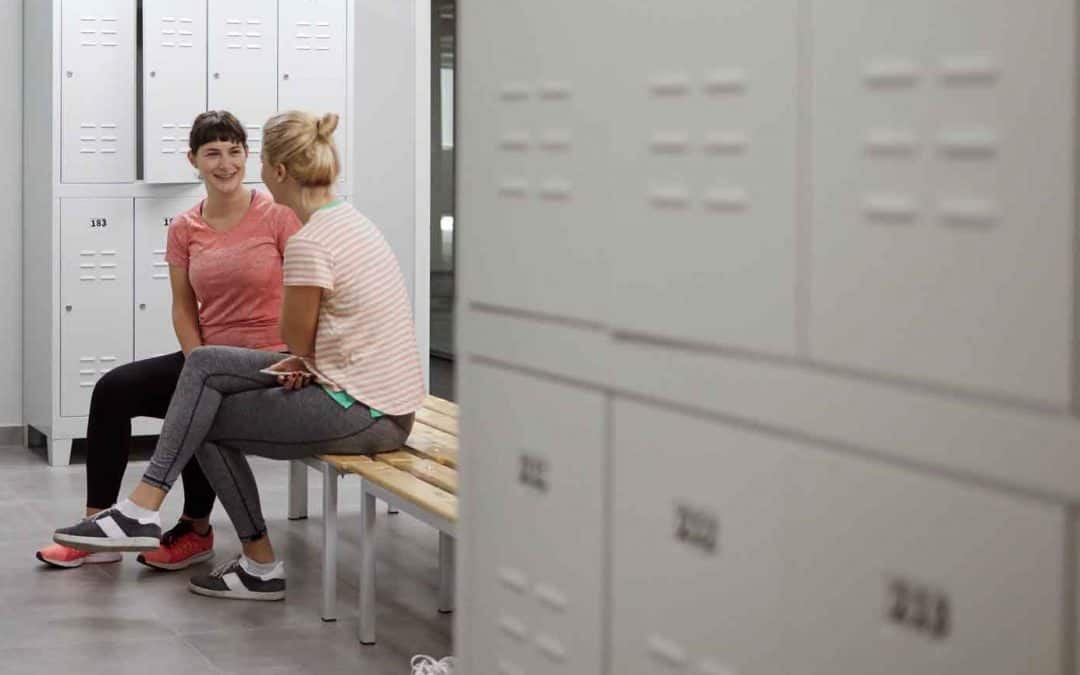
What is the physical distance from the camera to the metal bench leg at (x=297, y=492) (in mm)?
5160

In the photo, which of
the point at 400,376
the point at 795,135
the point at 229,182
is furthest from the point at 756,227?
the point at 229,182

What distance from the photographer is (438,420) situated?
15.6 feet

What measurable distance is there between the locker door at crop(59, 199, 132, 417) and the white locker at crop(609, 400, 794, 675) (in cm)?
519

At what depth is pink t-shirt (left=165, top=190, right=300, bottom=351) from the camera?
15.3 feet

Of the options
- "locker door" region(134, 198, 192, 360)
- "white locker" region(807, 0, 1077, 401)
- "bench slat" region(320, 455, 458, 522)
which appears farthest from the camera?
"locker door" region(134, 198, 192, 360)

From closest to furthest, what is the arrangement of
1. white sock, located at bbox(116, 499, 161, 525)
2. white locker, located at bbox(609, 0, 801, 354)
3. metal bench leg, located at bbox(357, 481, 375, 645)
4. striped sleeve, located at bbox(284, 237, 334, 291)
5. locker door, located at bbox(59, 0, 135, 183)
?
white locker, located at bbox(609, 0, 801, 354), metal bench leg, located at bbox(357, 481, 375, 645), striped sleeve, located at bbox(284, 237, 334, 291), white sock, located at bbox(116, 499, 161, 525), locker door, located at bbox(59, 0, 135, 183)

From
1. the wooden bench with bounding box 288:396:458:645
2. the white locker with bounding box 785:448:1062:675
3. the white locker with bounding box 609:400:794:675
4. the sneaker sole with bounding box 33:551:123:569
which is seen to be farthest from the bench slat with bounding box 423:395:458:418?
the white locker with bounding box 785:448:1062:675

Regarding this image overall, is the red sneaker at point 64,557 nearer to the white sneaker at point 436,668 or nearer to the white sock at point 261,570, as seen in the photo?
the white sock at point 261,570

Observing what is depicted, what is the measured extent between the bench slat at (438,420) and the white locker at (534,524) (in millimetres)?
2972

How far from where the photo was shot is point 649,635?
1.29m

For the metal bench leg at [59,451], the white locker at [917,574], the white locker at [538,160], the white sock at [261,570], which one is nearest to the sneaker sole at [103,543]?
the white sock at [261,570]

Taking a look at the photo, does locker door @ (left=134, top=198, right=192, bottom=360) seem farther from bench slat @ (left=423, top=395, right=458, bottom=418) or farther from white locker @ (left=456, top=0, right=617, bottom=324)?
white locker @ (left=456, top=0, right=617, bottom=324)

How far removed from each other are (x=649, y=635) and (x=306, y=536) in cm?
381

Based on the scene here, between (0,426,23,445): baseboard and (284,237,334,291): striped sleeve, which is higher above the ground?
(284,237,334,291): striped sleeve
